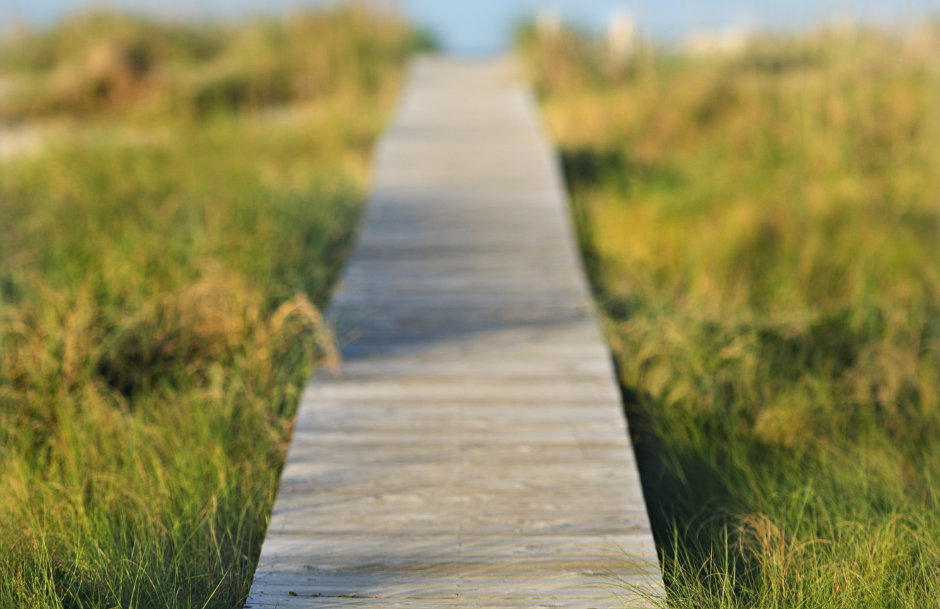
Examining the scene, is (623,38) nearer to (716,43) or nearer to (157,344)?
(716,43)

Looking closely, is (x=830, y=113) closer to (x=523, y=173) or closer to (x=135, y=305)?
(x=523, y=173)

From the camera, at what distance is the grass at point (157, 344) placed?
2628mm

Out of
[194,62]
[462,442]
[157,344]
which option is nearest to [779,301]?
[462,442]

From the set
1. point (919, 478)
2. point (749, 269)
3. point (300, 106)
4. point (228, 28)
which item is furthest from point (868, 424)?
point (228, 28)

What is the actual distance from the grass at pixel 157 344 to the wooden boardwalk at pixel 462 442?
198 millimetres

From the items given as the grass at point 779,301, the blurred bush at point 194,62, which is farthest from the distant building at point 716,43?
the blurred bush at point 194,62

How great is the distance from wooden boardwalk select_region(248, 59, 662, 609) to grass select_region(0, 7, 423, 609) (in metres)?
0.20

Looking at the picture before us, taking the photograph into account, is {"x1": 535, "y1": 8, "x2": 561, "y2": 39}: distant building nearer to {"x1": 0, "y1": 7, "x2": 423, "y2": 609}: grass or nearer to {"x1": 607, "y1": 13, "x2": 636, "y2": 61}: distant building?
{"x1": 607, "y1": 13, "x2": 636, "y2": 61}: distant building

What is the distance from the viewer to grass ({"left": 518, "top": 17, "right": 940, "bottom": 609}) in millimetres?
2756

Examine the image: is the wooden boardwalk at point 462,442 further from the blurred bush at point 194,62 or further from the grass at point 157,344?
the blurred bush at point 194,62

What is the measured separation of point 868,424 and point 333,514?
231cm

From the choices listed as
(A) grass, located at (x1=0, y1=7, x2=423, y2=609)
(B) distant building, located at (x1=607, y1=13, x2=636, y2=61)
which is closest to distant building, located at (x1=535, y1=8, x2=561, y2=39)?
(B) distant building, located at (x1=607, y1=13, x2=636, y2=61)

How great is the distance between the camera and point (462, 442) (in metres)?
3.18

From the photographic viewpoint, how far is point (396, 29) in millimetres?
10758
